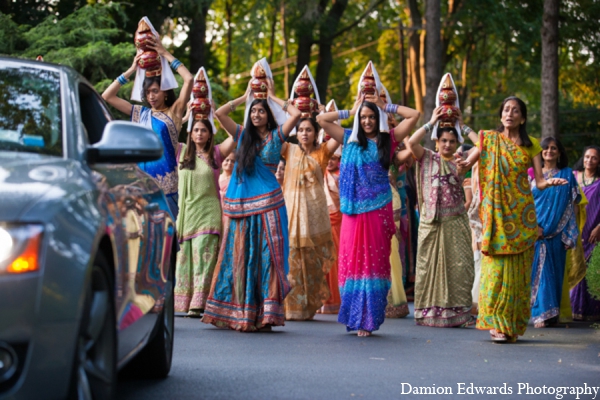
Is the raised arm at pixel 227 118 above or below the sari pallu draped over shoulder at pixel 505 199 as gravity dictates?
above

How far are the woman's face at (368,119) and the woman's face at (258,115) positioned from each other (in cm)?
95

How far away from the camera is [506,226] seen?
9789 millimetres

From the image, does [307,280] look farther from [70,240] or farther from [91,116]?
[70,240]

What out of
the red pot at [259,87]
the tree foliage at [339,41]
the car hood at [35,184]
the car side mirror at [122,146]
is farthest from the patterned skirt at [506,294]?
the tree foliage at [339,41]

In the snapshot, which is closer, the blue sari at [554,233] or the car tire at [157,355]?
the car tire at [157,355]

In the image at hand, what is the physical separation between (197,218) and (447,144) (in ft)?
9.38

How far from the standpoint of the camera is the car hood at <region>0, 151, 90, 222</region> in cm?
391

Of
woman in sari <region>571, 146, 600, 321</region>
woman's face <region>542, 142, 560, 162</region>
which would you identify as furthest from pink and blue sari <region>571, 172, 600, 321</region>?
woman's face <region>542, 142, 560, 162</region>

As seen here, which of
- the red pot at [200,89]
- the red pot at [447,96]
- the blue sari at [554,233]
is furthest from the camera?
the blue sari at [554,233]

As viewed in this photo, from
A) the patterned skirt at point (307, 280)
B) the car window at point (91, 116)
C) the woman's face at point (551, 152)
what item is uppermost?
the woman's face at point (551, 152)

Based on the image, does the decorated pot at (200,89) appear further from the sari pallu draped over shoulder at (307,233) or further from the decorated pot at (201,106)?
the sari pallu draped over shoulder at (307,233)

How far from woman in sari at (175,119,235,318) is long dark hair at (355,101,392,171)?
207cm

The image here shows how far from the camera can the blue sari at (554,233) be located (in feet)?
41.5

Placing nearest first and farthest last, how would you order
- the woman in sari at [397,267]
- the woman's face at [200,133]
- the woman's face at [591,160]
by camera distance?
the woman's face at [200,133]
the woman in sari at [397,267]
the woman's face at [591,160]
